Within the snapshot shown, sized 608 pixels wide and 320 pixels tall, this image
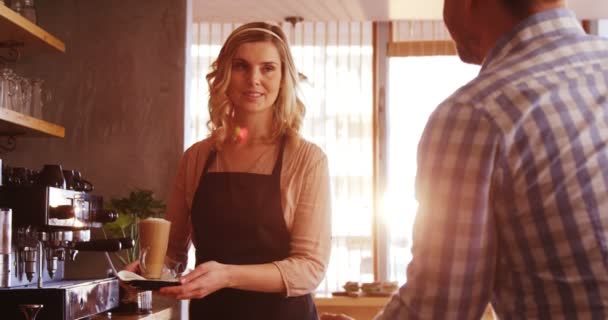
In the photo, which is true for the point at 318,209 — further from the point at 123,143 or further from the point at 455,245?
the point at 123,143

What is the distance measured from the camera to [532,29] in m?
0.99

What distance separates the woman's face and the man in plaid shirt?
1.28 meters

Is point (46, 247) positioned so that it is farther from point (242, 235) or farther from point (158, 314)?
point (242, 235)

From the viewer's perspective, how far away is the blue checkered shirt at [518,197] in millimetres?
898

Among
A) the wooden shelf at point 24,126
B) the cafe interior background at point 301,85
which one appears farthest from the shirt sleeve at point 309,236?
the wooden shelf at point 24,126

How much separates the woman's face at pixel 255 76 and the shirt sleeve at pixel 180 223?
0.87 feet

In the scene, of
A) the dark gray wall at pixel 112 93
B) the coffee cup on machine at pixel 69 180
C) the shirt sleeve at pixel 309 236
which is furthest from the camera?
the dark gray wall at pixel 112 93

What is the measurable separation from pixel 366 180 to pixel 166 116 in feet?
9.92

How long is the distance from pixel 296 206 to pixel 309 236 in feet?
0.33

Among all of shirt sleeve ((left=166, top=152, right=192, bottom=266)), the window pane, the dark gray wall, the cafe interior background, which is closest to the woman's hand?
shirt sleeve ((left=166, top=152, right=192, bottom=266))

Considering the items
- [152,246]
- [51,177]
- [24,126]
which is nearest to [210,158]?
[152,246]

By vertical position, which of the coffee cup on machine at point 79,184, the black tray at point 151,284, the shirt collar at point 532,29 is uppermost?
the shirt collar at point 532,29

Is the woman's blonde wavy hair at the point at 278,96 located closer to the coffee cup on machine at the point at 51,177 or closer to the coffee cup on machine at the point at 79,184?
the coffee cup on machine at the point at 51,177

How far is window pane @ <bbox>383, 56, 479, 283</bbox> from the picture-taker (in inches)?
260
